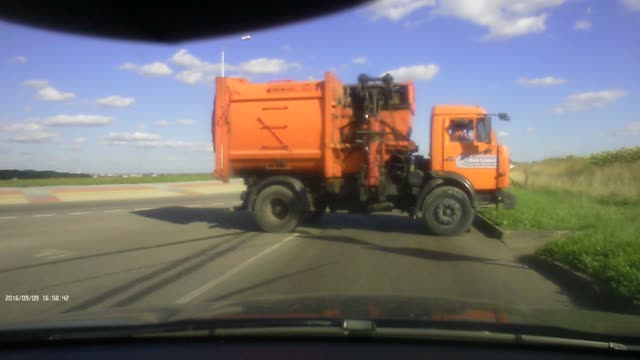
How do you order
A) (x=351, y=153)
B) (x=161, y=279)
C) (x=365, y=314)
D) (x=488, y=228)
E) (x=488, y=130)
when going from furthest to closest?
(x=351, y=153) → (x=488, y=228) → (x=488, y=130) → (x=161, y=279) → (x=365, y=314)

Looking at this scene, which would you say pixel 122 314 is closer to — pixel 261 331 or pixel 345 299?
pixel 261 331

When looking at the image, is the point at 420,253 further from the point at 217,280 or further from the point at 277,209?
the point at 277,209

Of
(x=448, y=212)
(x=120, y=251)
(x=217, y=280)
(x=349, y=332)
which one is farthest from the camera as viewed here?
(x=448, y=212)

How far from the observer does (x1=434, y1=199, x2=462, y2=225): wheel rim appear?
47.7 ft

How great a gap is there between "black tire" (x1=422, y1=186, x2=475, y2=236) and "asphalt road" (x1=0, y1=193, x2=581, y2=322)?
13.5 inches

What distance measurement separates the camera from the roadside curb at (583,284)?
690 centimetres

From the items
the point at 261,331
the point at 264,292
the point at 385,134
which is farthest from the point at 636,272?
the point at 385,134

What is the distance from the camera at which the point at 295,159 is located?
15.5 meters

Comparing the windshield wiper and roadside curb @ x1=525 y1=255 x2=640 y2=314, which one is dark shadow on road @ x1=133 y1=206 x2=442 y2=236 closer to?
roadside curb @ x1=525 y1=255 x2=640 y2=314

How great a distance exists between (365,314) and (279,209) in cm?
1204

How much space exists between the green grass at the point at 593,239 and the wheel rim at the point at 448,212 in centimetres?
104

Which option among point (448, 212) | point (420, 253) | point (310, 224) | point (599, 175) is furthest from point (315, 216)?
point (599, 175)

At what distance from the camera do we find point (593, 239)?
10414mm

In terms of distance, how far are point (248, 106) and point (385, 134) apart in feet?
10.8
